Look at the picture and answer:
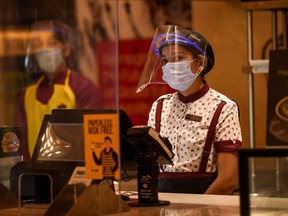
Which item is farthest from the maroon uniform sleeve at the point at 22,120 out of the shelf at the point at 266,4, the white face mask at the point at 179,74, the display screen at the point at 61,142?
the shelf at the point at 266,4

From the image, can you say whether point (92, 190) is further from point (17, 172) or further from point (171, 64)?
point (171, 64)

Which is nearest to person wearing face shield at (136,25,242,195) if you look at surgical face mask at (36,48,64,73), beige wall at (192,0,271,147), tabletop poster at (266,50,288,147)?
surgical face mask at (36,48,64,73)

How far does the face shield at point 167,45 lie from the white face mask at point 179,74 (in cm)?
2

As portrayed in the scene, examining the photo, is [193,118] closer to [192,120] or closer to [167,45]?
[192,120]

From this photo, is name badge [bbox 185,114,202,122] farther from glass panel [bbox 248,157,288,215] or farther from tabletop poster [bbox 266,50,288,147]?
tabletop poster [bbox 266,50,288,147]

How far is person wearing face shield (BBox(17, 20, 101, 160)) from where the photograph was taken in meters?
2.51

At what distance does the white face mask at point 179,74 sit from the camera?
3.55 metres

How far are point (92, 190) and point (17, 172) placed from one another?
479 mm

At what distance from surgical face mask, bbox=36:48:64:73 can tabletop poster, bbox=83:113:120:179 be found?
108 centimetres

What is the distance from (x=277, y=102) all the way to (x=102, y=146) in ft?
7.37

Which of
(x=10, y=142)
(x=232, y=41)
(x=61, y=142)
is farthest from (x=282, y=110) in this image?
(x=232, y=41)

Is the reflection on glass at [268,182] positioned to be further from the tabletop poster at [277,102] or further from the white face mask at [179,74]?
the tabletop poster at [277,102]

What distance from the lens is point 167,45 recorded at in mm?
3531

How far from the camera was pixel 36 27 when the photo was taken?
3072 millimetres
